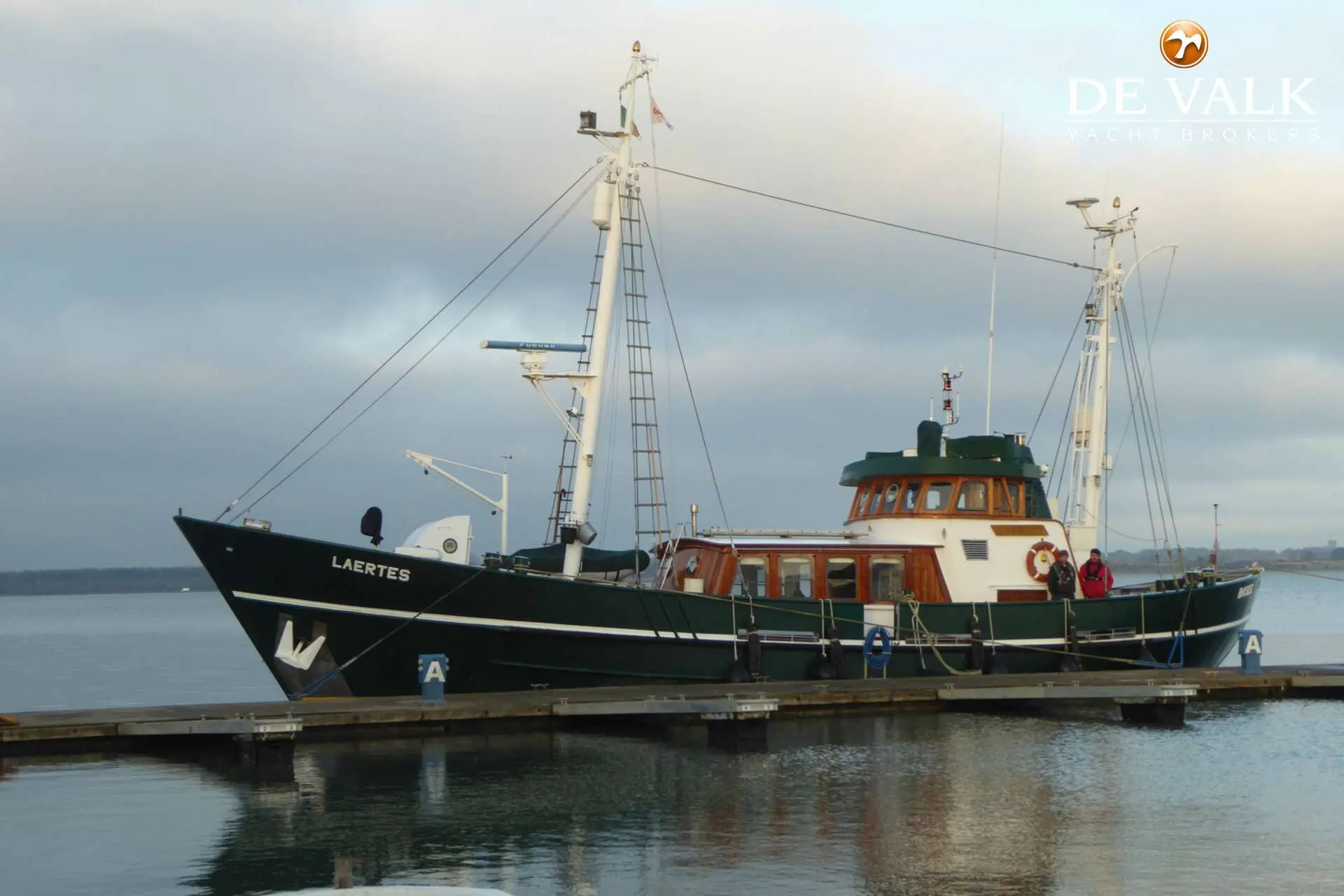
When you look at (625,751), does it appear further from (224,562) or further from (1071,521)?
(1071,521)

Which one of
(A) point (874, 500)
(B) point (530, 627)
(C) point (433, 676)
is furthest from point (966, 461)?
(C) point (433, 676)

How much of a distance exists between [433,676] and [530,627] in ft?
6.54

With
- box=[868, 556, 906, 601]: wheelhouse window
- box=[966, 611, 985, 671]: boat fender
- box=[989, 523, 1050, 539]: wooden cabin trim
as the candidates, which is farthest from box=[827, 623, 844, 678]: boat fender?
box=[989, 523, 1050, 539]: wooden cabin trim

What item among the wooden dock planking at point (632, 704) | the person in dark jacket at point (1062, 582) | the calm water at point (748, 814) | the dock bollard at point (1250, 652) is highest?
the person in dark jacket at point (1062, 582)

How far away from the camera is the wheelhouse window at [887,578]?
2400 cm

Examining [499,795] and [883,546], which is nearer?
[499,795]

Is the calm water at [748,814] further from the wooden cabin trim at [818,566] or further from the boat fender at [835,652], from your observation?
the wooden cabin trim at [818,566]

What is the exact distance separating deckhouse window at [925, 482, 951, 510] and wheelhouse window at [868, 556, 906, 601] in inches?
56.1

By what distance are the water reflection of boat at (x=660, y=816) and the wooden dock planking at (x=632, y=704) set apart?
45 cm

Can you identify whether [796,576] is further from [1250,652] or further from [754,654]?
[1250,652]

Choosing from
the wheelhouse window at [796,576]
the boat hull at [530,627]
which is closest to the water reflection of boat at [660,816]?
the boat hull at [530,627]

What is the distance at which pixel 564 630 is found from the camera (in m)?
21.6

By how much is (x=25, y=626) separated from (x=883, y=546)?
108689 mm

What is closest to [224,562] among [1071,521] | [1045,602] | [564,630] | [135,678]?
[564,630]
